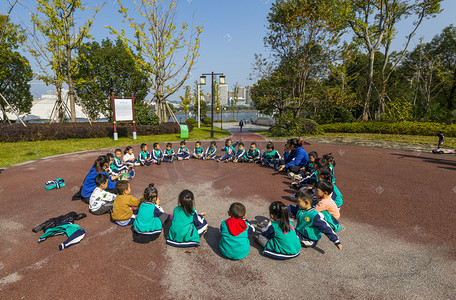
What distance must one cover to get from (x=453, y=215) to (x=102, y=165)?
355 inches

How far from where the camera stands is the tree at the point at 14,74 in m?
24.9

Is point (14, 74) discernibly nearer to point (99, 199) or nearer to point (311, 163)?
point (99, 199)

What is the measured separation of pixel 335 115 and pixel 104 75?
27.3 m

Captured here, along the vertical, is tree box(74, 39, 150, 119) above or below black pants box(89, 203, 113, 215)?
above

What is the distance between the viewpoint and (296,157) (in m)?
8.76

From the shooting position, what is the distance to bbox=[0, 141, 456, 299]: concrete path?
3.28 meters

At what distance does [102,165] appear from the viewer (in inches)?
236

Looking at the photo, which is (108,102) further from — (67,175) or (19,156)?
(67,175)

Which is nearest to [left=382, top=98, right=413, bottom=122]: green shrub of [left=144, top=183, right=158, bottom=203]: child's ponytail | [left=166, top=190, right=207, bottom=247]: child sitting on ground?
[left=166, top=190, right=207, bottom=247]: child sitting on ground

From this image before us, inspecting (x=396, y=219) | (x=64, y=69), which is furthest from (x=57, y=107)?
(x=396, y=219)

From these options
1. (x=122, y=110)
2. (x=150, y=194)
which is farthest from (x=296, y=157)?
(x=122, y=110)

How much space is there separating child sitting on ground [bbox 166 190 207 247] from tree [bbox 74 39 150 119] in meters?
25.7

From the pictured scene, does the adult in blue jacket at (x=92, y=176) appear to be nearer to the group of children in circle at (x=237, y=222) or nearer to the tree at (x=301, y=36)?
the group of children in circle at (x=237, y=222)

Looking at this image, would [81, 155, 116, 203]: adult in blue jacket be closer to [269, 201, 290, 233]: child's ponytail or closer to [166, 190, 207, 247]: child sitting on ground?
[166, 190, 207, 247]: child sitting on ground
